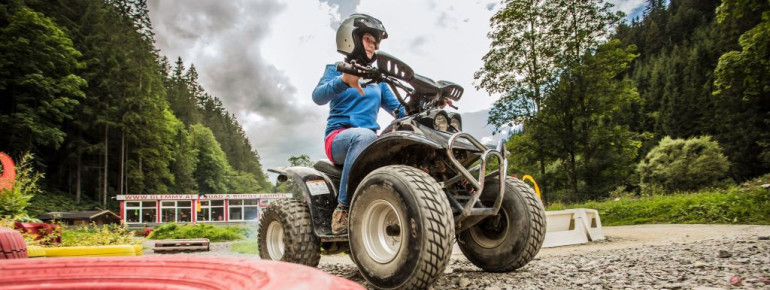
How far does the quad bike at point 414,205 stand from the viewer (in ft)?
7.48

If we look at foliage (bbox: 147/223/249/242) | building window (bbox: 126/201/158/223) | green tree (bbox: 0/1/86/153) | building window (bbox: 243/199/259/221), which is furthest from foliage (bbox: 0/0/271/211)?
foliage (bbox: 147/223/249/242)

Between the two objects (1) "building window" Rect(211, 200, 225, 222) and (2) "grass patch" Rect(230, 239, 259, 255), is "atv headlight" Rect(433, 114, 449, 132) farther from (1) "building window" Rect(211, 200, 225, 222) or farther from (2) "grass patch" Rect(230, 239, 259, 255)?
(1) "building window" Rect(211, 200, 225, 222)

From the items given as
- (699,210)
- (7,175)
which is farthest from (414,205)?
(699,210)

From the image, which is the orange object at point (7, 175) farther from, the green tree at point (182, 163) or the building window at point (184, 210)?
the green tree at point (182, 163)

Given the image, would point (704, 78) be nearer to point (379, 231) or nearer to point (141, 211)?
point (379, 231)

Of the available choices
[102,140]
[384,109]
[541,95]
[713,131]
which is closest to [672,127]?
[713,131]

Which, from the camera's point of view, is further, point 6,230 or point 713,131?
point 713,131

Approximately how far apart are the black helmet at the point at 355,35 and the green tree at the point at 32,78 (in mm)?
35698

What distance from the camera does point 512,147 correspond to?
79.1 feet

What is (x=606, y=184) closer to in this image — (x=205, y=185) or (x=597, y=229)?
(x=597, y=229)

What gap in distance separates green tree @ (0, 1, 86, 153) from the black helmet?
117 ft

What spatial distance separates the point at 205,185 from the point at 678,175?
63.9 m

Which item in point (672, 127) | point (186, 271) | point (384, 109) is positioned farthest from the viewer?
point (672, 127)

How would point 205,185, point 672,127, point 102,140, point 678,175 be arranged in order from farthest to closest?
point 205,185
point 672,127
point 102,140
point 678,175
